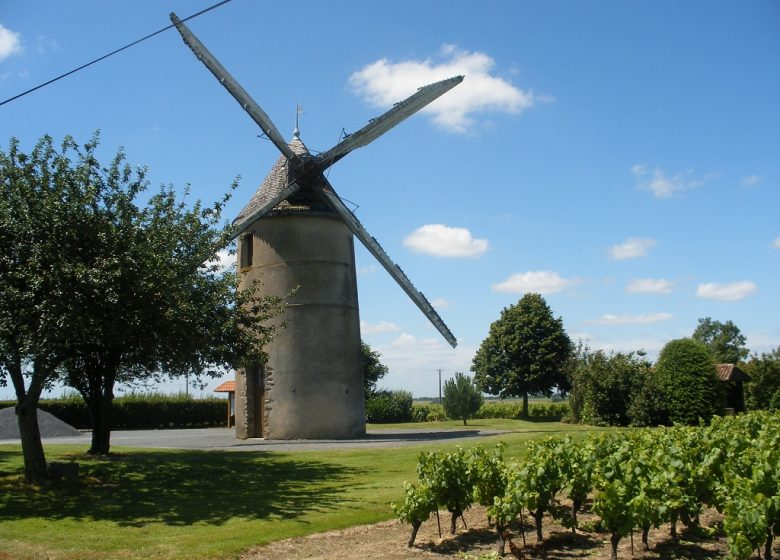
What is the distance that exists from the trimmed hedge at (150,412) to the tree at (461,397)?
16.0 metres

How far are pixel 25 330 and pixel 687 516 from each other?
11.6 m

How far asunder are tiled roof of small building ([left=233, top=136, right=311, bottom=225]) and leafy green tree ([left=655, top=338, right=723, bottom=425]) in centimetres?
1691

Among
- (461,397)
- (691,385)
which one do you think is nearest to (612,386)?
(691,385)

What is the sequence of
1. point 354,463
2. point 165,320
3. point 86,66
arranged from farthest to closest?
point 354,463 < point 165,320 < point 86,66

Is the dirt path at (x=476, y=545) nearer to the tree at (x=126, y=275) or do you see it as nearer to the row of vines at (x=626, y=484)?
the row of vines at (x=626, y=484)

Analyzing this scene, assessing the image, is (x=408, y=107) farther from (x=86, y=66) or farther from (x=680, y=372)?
(x=86, y=66)

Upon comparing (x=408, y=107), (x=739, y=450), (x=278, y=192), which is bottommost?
(x=739, y=450)

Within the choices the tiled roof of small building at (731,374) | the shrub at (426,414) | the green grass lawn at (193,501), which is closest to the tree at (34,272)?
the green grass lawn at (193,501)

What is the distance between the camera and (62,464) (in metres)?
14.9

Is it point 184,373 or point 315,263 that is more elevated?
point 315,263

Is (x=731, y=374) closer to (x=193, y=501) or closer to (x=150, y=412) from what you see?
(x=150, y=412)

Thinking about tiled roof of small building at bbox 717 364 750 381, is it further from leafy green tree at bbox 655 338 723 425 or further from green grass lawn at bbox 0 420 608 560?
green grass lawn at bbox 0 420 608 560

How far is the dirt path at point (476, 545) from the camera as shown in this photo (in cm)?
849

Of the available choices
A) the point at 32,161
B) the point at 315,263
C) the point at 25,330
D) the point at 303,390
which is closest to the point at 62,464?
the point at 25,330
